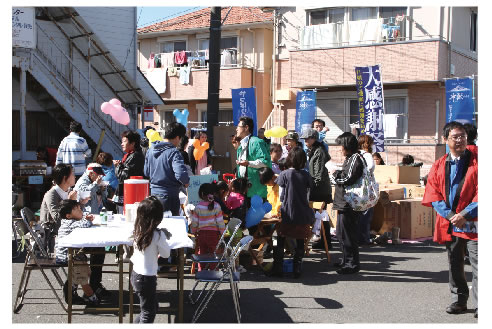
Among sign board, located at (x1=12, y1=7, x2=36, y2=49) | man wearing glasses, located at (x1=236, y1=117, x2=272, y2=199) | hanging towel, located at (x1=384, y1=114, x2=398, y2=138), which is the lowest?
man wearing glasses, located at (x1=236, y1=117, x2=272, y2=199)

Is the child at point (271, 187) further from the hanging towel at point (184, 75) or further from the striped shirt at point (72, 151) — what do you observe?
the hanging towel at point (184, 75)

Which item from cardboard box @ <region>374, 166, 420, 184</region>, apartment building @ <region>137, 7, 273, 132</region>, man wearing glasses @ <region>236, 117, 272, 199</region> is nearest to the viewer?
man wearing glasses @ <region>236, 117, 272, 199</region>

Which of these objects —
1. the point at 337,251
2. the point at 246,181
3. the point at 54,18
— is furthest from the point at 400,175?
the point at 54,18

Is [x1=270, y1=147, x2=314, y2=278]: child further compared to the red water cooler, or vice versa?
[x1=270, y1=147, x2=314, y2=278]: child

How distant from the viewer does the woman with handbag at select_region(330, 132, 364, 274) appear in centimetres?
738

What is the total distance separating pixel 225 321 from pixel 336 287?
188 cm

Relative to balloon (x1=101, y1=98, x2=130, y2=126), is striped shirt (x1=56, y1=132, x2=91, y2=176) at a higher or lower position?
lower

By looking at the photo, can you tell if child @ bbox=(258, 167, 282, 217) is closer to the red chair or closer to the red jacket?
the red chair

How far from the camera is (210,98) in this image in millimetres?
10914

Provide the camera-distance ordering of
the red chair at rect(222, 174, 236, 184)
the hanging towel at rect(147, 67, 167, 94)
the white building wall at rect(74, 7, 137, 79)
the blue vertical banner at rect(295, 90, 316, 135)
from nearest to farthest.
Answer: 1. the red chair at rect(222, 174, 236, 184)
2. the white building wall at rect(74, 7, 137, 79)
3. the blue vertical banner at rect(295, 90, 316, 135)
4. the hanging towel at rect(147, 67, 167, 94)

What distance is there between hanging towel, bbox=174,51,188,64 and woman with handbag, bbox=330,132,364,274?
18.5 metres

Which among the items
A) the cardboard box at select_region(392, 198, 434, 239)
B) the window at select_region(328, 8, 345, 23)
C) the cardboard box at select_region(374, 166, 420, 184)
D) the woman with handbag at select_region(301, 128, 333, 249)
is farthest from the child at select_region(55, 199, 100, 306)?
the window at select_region(328, 8, 345, 23)

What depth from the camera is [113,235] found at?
16.4ft
